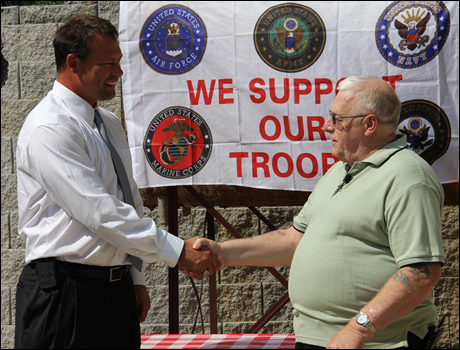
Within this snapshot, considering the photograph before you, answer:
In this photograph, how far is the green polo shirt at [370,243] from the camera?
1.98 meters

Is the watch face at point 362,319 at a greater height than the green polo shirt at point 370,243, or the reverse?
the green polo shirt at point 370,243

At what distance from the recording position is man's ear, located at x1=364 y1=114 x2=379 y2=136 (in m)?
2.23

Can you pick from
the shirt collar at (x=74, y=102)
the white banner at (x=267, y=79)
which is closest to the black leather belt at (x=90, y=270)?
the shirt collar at (x=74, y=102)

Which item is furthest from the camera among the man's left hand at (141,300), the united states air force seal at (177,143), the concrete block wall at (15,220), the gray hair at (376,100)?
the concrete block wall at (15,220)

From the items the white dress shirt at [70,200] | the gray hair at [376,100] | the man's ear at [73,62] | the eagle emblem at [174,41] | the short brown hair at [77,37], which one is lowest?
the white dress shirt at [70,200]

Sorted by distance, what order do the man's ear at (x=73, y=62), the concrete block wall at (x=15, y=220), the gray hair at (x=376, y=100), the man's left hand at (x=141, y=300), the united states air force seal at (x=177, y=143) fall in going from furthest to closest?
the concrete block wall at (x=15, y=220)
the united states air force seal at (x=177, y=143)
the man's left hand at (x=141, y=300)
the man's ear at (x=73, y=62)
the gray hair at (x=376, y=100)

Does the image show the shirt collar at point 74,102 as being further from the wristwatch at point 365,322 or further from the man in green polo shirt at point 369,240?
the wristwatch at point 365,322

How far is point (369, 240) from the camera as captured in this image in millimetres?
2074

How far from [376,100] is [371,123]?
0.30 ft

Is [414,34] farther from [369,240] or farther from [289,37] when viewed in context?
[369,240]

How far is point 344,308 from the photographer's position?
209 cm

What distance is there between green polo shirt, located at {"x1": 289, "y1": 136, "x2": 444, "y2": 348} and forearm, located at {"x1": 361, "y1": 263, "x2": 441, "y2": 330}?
42 mm

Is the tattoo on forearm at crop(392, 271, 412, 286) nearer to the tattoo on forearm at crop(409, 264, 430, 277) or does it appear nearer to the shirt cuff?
the tattoo on forearm at crop(409, 264, 430, 277)

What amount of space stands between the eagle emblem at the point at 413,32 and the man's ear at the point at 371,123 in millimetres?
1716
